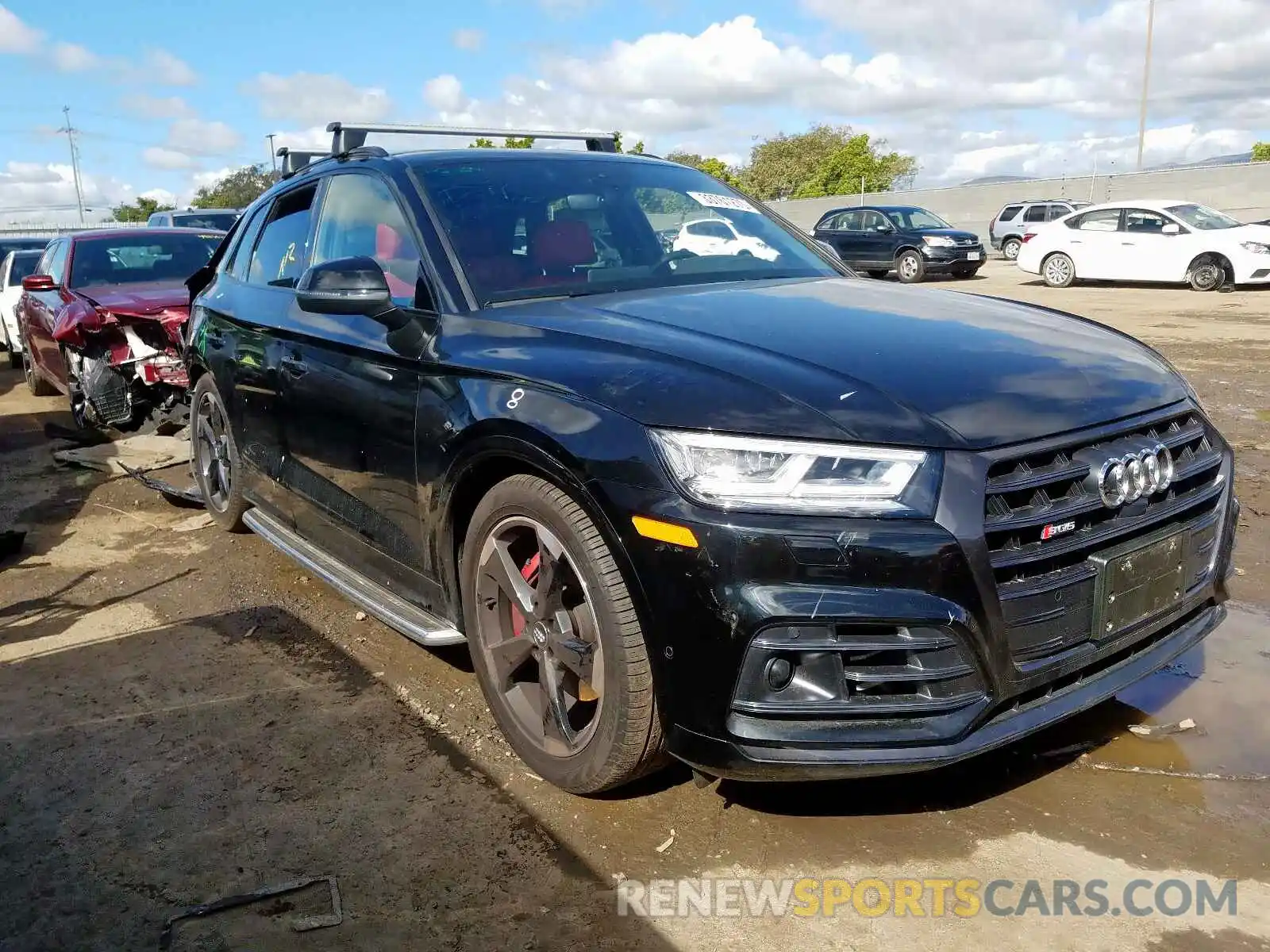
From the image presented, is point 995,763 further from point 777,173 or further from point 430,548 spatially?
point 777,173

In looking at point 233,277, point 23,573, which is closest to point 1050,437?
point 233,277

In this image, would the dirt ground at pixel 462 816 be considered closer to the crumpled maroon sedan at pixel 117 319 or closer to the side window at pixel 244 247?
the side window at pixel 244 247

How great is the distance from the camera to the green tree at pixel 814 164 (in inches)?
2242

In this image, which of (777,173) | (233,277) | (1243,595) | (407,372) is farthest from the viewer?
(777,173)

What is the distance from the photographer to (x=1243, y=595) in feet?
13.6

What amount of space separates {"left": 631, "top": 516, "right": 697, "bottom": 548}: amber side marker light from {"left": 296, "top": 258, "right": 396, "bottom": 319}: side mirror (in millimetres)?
1295

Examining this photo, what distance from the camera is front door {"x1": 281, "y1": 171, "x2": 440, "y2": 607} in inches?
129

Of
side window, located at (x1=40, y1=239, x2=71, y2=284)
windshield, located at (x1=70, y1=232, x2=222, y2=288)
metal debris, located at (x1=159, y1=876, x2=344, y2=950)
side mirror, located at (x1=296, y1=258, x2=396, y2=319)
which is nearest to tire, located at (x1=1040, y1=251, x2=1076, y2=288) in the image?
windshield, located at (x1=70, y1=232, x2=222, y2=288)

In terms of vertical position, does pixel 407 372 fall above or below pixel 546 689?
above

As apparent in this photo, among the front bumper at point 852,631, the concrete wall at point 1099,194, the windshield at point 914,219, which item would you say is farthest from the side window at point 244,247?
the concrete wall at point 1099,194

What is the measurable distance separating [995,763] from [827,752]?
0.95 meters

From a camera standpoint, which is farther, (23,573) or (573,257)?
(23,573)

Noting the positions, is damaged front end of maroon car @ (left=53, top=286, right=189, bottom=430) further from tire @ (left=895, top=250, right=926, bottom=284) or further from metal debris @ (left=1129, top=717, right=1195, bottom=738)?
tire @ (left=895, top=250, right=926, bottom=284)

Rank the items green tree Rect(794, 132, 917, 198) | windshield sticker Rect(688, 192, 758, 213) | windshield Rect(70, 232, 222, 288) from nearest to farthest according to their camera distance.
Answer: windshield sticker Rect(688, 192, 758, 213)
windshield Rect(70, 232, 222, 288)
green tree Rect(794, 132, 917, 198)
